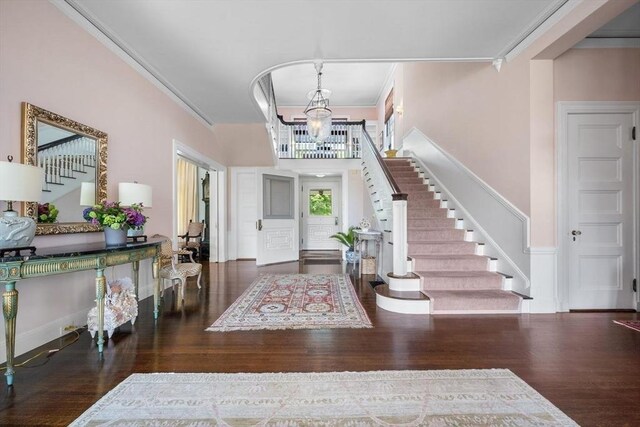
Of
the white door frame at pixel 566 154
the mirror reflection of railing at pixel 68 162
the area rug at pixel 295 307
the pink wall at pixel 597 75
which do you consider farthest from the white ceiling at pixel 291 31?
the area rug at pixel 295 307

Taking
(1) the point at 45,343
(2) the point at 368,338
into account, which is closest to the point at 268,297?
(2) the point at 368,338

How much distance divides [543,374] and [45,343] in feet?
12.6

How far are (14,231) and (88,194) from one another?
1.05m

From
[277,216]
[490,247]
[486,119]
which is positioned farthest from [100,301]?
[486,119]

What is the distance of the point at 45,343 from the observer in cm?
232

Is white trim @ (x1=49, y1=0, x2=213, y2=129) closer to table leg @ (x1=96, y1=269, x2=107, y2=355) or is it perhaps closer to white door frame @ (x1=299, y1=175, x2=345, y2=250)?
table leg @ (x1=96, y1=269, x2=107, y2=355)

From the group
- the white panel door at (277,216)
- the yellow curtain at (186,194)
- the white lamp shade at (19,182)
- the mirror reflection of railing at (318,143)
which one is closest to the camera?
the white lamp shade at (19,182)

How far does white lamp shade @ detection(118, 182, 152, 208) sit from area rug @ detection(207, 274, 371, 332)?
1.50 m

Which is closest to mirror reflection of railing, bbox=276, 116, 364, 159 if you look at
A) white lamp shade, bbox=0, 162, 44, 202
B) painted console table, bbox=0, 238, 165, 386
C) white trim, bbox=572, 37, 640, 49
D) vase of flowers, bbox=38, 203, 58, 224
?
white trim, bbox=572, 37, 640, 49

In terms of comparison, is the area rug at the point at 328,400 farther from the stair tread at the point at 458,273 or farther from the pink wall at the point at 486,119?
the pink wall at the point at 486,119

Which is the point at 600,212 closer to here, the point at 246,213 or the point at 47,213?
the point at 47,213

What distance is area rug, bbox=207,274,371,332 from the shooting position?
2.80 m

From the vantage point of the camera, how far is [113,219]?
8.11 feet

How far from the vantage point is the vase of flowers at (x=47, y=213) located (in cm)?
226
